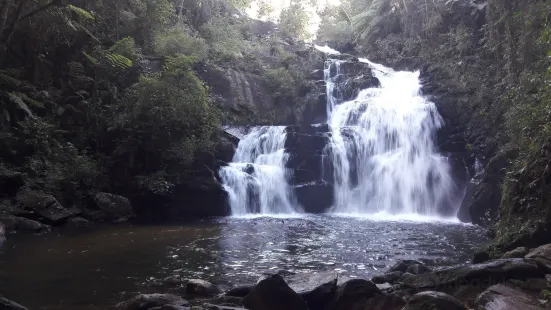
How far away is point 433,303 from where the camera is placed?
5883 millimetres

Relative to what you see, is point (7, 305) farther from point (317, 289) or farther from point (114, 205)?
point (114, 205)

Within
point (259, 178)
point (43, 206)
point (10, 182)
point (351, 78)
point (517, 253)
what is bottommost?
point (517, 253)

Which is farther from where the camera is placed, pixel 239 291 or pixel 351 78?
pixel 351 78

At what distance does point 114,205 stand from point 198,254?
23.8 feet

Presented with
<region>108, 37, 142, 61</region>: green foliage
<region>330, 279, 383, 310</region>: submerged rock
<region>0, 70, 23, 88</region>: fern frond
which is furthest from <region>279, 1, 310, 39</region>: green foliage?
<region>330, 279, 383, 310</region>: submerged rock

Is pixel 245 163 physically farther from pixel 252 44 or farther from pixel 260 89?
pixel 252 44

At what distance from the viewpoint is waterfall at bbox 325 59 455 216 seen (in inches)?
797

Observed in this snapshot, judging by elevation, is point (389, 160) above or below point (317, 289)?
above

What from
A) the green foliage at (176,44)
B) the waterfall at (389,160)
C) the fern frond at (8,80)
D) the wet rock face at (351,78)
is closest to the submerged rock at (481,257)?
the waterfall at (389,160)

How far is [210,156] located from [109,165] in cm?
422

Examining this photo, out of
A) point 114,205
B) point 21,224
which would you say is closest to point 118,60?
point 114,205

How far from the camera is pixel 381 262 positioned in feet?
33.5

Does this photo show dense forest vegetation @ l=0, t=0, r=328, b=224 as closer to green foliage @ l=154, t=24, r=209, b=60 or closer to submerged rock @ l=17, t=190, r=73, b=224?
green foliage @ l=154, t=24, r=209, b=60

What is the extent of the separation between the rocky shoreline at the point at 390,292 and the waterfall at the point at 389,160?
12869 mm
